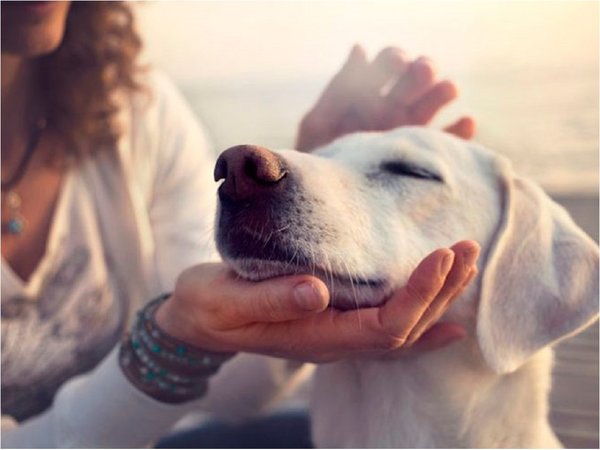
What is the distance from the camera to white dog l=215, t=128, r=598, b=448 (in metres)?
1.17

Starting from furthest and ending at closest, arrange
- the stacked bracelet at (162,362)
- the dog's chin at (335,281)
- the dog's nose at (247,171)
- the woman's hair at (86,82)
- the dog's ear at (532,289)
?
1. the woman's hair at (86,82)
2. the stacked bracelet at (162,362)
3. the dog's ear at (532,289)
4. the dog's chin at (335,281)
5. the dog's nose at (247,171)

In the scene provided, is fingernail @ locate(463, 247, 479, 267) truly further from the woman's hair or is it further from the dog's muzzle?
the woman's hair

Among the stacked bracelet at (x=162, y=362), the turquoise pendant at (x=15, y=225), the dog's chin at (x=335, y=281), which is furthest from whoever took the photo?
the turquoise pendant at (x=15, y=225)

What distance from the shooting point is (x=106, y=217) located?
1962 mm

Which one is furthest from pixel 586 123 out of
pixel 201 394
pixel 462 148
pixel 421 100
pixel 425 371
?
pixel 201 394

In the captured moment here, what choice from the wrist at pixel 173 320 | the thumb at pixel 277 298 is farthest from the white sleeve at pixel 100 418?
the thumb at pixel 277 298

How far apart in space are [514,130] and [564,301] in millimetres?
2023

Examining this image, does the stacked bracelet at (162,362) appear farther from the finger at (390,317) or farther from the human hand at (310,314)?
the finger at (390,317)

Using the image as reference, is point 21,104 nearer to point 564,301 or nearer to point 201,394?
point 201,394

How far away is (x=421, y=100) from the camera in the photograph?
1897 millimetres

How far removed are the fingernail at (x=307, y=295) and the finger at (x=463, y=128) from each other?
0.94m

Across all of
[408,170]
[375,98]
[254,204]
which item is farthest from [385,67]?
[254,204]

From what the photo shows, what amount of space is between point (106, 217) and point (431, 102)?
971 mm

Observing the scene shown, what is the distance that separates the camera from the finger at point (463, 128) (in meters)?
1.85
